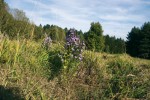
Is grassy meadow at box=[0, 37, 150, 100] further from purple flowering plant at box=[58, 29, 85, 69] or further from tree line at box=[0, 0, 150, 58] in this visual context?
tree line at box=[0, 0, 150, 58]

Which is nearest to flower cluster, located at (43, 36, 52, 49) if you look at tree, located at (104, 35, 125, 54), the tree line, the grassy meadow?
the grassy meadow

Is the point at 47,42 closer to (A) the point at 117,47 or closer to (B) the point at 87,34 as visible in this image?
(A) the point at 117,47

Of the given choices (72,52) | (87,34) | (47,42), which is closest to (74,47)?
(72,52)

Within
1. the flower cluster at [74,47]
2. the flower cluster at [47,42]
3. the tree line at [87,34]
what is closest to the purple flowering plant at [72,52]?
the flower cluster at [74,47]

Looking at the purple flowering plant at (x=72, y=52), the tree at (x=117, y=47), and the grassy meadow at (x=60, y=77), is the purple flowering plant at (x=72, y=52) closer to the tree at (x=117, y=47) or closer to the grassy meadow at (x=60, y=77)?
the grassy meadow at (x=60, y=77)

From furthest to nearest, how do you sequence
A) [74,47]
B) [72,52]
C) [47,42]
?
[47,42] < [74,47] < [72,52]

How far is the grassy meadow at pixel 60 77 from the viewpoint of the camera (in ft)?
19.3

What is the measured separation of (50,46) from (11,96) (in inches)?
107

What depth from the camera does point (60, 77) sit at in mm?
6598

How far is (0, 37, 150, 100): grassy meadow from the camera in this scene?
588 centimetres

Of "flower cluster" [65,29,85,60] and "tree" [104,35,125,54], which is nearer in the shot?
"flower cluster" [65,29,85,60]

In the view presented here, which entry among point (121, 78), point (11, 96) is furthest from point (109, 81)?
point (11, 96)

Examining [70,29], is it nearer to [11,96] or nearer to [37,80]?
[37,80]

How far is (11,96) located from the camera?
565cm
